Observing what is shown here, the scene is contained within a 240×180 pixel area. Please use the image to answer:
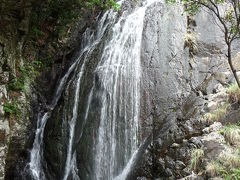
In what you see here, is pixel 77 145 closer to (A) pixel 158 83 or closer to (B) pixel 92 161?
(B) pixel 92 161

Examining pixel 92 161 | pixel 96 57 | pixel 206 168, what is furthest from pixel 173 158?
pixel 96 57

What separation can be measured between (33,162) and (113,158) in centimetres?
293

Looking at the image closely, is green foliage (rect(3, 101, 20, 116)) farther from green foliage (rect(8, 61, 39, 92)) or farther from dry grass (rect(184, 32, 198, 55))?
dry grass (rect(184, 32, 198, 55))

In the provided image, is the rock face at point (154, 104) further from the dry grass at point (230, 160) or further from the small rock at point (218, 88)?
the dry grass at point (230, 160)

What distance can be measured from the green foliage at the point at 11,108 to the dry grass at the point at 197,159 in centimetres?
541

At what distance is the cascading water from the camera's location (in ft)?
26.1

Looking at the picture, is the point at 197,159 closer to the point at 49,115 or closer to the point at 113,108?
the point at 113,108

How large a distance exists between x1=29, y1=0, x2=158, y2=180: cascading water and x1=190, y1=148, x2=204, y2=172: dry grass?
5.11 feet

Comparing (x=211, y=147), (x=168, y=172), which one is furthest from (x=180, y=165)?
(x=211, y=147)

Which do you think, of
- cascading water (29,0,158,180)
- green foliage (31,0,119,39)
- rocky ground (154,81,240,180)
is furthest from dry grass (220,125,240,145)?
green foliage (31,0,119,39)

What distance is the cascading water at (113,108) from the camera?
795 centimetres

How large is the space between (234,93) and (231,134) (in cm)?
150

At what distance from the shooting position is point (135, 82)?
8.71m

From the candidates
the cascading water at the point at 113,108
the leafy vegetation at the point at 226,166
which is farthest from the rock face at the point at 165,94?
the leafy vegetation at the point at 226,166
